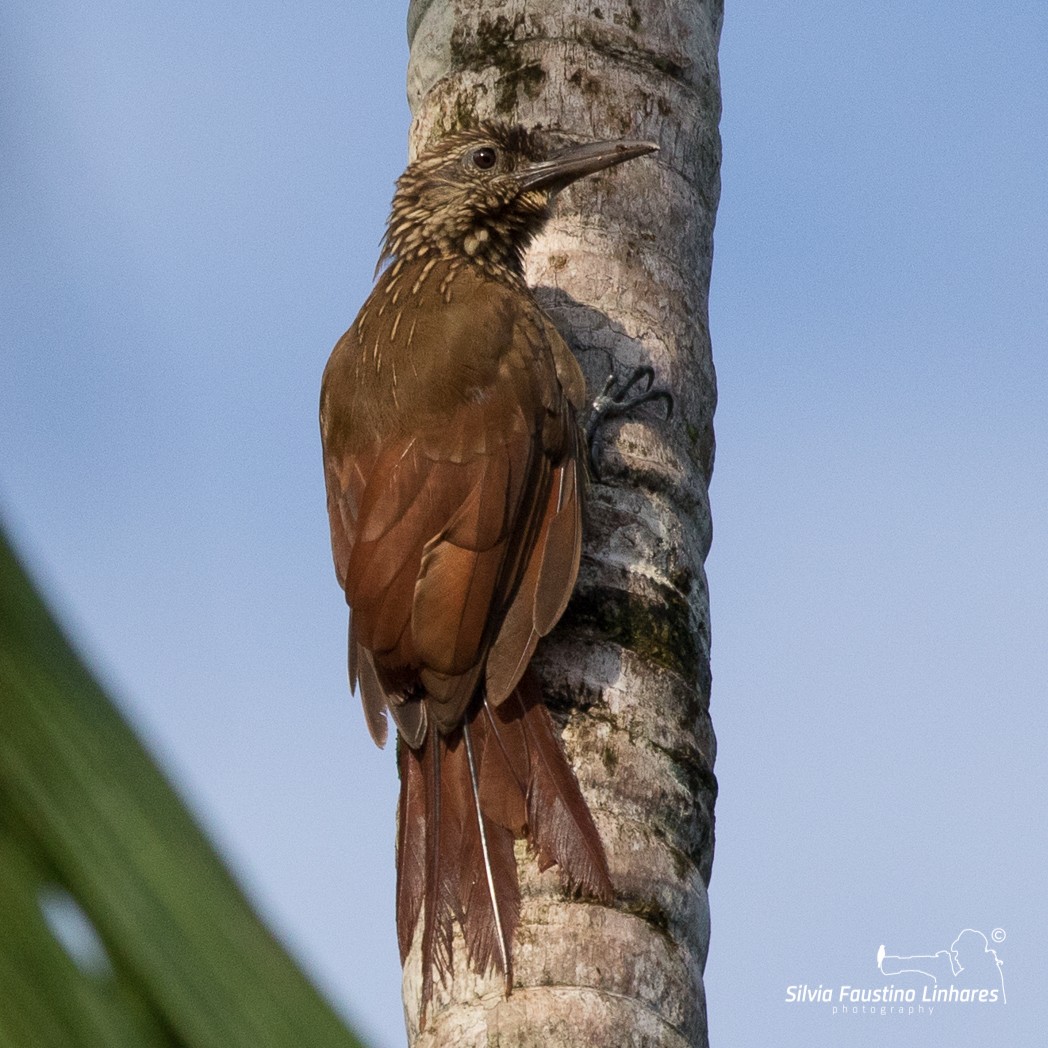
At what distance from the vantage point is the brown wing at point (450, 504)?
3.38m

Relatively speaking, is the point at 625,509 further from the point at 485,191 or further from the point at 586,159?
the point at 485,191

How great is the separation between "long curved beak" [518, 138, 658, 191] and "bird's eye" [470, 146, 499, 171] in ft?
1.20

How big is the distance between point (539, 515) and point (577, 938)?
46.3 inches

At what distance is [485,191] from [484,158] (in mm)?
205

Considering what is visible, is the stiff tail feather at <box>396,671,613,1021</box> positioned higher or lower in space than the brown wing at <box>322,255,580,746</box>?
lower

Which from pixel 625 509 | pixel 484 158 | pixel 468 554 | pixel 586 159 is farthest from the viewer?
pixel 484 158

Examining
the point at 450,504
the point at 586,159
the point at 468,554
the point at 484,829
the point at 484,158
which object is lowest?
the point at 484,829

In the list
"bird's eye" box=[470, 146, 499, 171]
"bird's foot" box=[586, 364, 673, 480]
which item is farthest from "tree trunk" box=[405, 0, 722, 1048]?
"bird's eye" box=[470, 146, 499, 171]

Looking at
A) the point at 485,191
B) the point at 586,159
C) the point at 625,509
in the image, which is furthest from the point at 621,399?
the point at 485,191

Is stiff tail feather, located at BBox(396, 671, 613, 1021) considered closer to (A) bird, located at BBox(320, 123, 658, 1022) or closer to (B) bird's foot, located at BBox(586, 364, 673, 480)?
(A) bird, located at BBox(320, 123, 658, 1022)

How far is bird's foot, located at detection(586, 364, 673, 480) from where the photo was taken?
139 inches

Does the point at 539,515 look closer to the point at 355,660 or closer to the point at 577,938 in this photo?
the point at 355,660

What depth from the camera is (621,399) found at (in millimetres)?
3553

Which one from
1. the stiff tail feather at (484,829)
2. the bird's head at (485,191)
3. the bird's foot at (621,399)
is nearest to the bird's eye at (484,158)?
the bird's head at (485,191)
